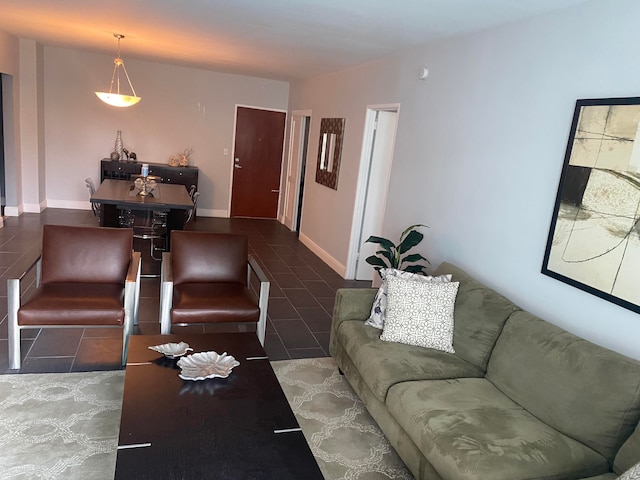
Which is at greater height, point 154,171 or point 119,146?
point 119,146

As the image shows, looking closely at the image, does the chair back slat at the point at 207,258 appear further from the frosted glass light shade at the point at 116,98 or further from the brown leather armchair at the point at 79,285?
the frosted glass light shade at the point at 116,98

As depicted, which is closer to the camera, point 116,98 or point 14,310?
point 14,310

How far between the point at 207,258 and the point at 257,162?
5.01 meters

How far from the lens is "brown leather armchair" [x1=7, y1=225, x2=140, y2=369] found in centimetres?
271

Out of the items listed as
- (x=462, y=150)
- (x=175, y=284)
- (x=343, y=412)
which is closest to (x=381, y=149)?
(x=462, y=150)

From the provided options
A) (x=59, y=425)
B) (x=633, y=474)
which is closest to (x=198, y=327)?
(x=59, y=425)

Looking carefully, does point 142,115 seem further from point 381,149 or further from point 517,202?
point 517,202

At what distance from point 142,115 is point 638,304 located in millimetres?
7325

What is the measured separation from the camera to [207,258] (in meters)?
3.51

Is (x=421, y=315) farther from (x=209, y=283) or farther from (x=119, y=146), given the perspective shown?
(x=119, y=146)

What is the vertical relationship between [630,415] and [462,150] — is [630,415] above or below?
below

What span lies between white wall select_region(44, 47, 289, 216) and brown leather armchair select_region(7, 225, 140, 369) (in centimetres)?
476

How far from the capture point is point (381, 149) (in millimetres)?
4996

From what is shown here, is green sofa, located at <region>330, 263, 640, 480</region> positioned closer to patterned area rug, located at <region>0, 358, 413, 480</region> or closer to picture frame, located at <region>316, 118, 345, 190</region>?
patterned area rug, located at <region>0, 358, 413, 480</region>
